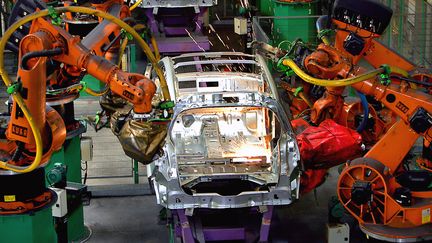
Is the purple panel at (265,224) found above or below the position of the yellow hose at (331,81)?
below

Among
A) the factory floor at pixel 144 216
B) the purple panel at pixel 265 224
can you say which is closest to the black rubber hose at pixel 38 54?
the purple panel at pixel 265 224

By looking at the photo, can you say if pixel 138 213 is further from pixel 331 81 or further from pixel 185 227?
pixel 331 81

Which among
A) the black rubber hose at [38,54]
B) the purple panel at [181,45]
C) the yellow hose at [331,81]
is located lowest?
the yellow hose at [331,81]

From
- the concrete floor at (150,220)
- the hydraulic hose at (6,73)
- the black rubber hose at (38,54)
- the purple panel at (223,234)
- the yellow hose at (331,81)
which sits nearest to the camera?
the hydraulic hose at (6,73)

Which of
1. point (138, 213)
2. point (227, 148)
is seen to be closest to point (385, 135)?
point (227, 148)

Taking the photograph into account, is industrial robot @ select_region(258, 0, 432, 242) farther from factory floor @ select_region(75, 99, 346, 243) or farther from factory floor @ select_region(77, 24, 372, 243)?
factory floor @ select_region(75, 99, 346, 243)

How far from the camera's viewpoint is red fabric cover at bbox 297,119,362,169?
8.99 metres

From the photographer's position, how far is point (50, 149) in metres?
7.04

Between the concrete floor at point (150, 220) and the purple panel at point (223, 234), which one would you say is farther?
the concrete floor at point (150, 220)

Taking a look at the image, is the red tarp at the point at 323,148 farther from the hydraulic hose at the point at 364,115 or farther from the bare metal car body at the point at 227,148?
the hydraulic hose at the point at 364,115

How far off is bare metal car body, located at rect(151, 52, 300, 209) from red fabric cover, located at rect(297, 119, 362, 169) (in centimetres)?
36

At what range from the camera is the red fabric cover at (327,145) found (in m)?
8.99

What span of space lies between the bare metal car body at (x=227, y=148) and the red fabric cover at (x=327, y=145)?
0.36 m

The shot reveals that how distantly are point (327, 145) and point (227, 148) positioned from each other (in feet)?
3.66
